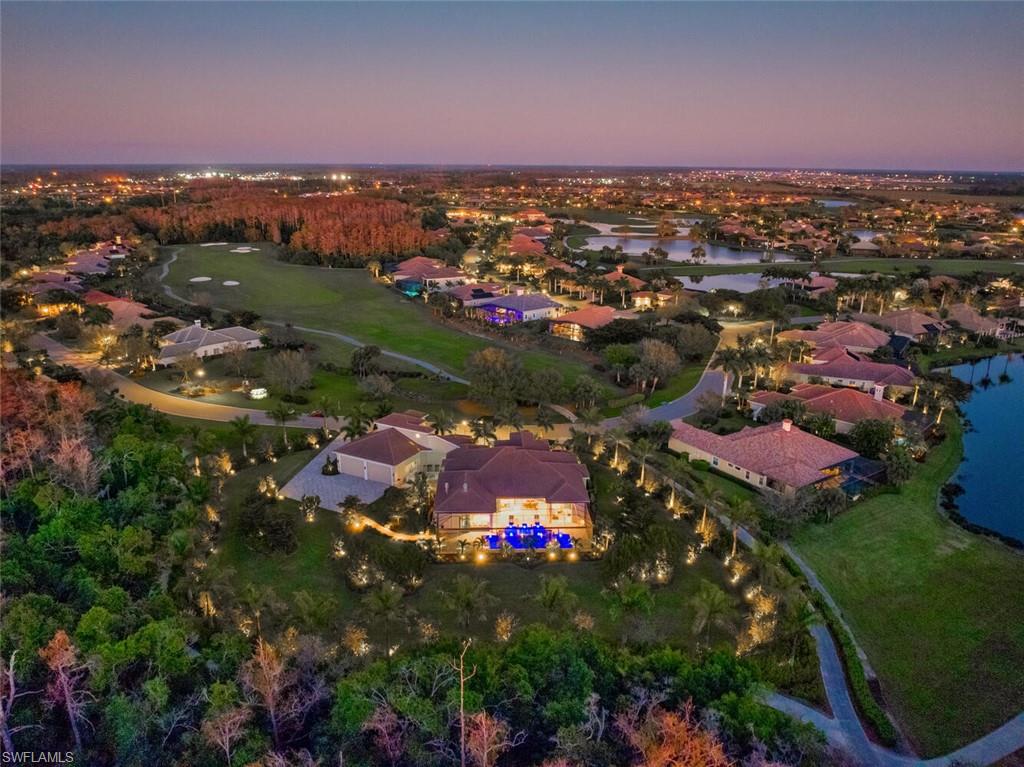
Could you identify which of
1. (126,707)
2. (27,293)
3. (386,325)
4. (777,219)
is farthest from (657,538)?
(777,219)

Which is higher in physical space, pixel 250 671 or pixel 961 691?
pixel 250 671

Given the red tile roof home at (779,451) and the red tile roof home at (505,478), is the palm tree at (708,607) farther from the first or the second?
the red tile roof home at (779,451)

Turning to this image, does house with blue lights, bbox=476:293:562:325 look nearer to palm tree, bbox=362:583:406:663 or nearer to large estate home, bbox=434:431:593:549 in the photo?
large estate home, bbox=434:431:593:549

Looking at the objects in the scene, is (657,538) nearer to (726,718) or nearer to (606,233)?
(726,718)

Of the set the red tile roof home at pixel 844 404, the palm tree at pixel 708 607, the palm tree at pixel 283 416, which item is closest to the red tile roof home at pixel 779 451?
the red tile roof home at pixel 844 404

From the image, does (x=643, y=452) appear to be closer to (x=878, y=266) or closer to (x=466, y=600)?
(x=466, y=600)

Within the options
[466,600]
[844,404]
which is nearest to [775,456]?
[844,404]

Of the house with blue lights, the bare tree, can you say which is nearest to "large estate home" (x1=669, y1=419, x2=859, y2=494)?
the bare tree
